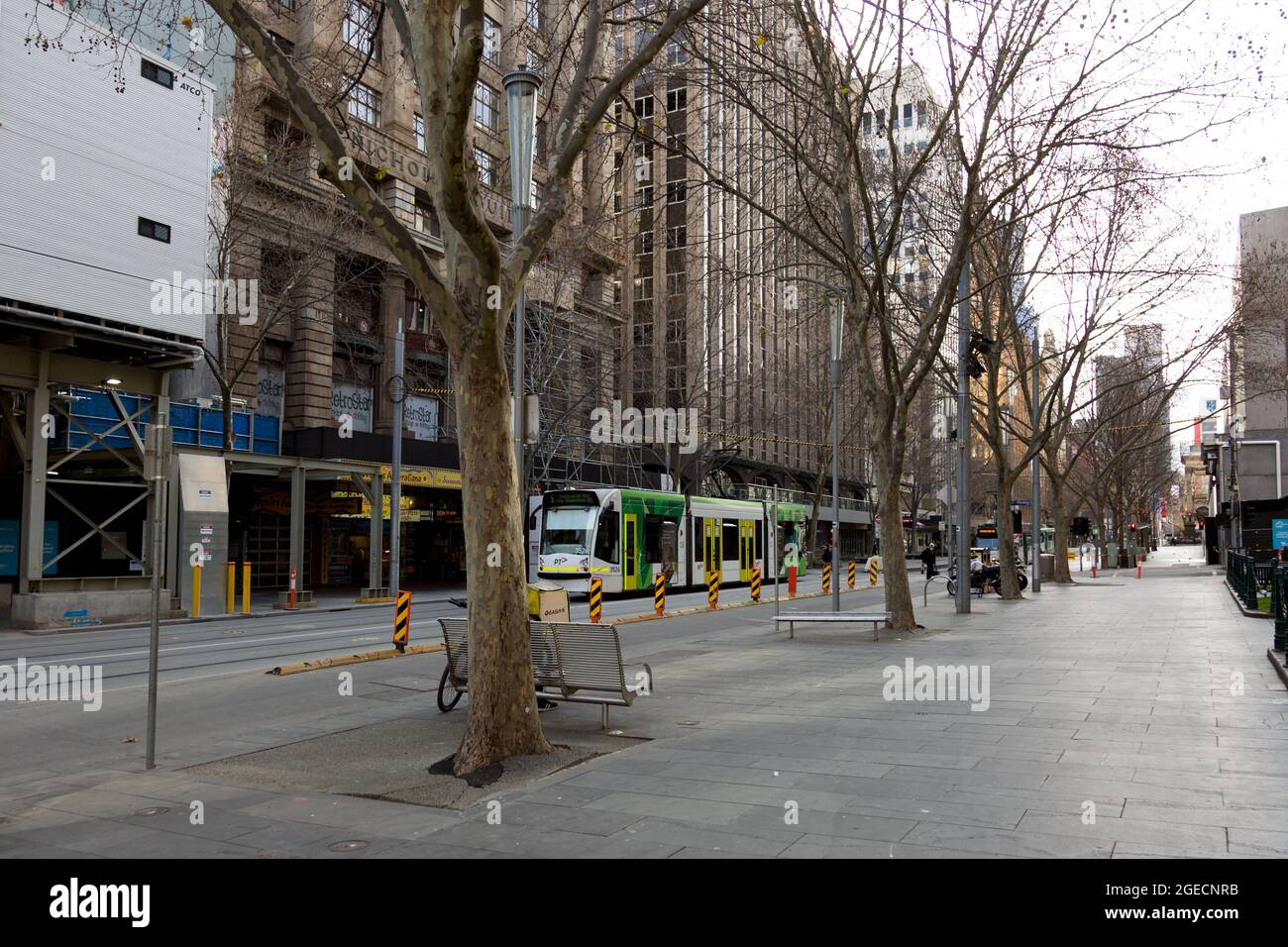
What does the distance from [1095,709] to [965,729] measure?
5.85 feet

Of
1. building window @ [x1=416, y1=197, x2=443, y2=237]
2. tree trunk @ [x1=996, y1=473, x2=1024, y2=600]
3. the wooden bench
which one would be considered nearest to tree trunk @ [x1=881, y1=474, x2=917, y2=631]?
the wooden bench

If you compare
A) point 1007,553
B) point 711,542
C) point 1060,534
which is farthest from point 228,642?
point 1060,534

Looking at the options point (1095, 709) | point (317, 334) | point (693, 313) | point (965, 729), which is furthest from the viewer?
point (693, 313)

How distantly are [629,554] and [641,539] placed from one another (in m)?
0.73

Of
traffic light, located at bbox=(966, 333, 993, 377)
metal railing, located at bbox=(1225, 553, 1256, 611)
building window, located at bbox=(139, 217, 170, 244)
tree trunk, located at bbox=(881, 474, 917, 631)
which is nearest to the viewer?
tree trunk, located at bbox=(881, 474, 917, 631)

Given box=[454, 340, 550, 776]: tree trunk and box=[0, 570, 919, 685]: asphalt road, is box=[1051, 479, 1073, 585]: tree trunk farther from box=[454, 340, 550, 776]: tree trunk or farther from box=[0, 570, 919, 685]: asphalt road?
box=[454, 340, 550, 776]: tree trunk

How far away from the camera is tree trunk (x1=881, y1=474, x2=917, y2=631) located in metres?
17.0

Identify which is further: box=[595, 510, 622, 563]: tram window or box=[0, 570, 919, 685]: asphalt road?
box=[595, 510, 622, 563]: tram window

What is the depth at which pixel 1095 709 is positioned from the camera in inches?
355

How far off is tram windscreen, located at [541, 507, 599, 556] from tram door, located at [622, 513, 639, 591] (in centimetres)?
140

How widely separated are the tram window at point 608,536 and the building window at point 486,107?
1749cm
